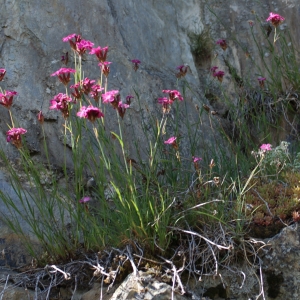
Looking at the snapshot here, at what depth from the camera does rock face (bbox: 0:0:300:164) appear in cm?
415

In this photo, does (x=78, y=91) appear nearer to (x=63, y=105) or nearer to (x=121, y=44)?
(x=63, y=105)

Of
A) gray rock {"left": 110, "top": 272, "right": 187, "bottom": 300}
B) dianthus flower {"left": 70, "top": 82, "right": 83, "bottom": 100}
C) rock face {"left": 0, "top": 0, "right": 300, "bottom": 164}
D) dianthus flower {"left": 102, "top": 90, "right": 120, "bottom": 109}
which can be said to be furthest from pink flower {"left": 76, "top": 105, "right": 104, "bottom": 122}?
rock face {"left": 0, "top": 0, "right": 300, "bottom": 164}

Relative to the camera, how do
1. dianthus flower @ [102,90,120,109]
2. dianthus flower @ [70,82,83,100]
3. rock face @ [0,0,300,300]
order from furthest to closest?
1. rock face @ [0,0,300,300]
2. dianthus flower @ [70,82,83,100]
3. dianthus flower @ [102,90,120,109]

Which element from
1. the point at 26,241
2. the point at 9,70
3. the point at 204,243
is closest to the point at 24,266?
the point at 26,241

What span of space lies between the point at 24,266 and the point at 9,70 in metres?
1.62

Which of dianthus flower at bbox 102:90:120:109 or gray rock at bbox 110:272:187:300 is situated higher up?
dianthus flower at bbox 102:90:120:109

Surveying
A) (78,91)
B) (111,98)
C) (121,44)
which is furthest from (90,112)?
(121,44)

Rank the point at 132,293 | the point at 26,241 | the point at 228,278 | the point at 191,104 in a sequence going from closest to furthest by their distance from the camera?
the point at 132,293
the point at 228,278
the point at 26,241
the point at 191,104

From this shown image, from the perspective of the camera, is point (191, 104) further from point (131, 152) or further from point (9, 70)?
point (9, 70)

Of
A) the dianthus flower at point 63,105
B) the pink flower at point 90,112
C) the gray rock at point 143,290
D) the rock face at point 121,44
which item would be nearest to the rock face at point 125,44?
the rock face at point 121,44

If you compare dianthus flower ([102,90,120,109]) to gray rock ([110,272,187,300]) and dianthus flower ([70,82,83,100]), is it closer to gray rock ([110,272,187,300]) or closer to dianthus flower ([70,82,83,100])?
dianthus flower ([70,82,83,100])

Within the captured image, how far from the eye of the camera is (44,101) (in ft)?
13.6

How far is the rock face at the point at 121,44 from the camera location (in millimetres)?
4152

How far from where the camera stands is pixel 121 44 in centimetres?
463
